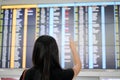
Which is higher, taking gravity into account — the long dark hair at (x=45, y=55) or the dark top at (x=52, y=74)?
the long dark hair at (x=45, y=55)

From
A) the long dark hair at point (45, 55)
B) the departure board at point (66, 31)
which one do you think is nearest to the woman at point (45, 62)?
the long dark hair at point (45, 55)

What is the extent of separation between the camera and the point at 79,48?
94.2 inches

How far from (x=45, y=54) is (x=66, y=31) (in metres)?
1.11

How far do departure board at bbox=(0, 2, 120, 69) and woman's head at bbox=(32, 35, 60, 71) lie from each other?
1.04m

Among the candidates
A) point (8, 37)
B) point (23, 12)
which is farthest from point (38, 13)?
point (8, 37)

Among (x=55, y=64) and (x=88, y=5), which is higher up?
(x=88, y=5)

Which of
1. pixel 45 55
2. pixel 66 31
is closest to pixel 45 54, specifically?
pixel 45 55

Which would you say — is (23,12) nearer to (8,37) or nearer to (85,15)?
(8,37)

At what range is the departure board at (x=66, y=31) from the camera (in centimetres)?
236

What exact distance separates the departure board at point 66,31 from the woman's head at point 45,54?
40.9 inches

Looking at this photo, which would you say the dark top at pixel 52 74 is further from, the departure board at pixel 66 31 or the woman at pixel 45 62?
the departure board at pixel 66 31

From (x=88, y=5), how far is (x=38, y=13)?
1.41 feet

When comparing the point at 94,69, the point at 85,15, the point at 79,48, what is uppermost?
the point at 85,15

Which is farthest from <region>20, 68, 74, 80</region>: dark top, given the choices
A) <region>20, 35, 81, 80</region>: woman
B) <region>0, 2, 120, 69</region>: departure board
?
<region>0, 2, 120, 69</region>: departure board
